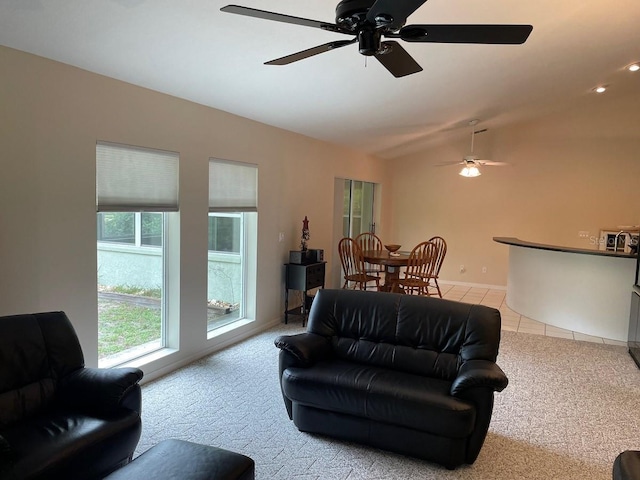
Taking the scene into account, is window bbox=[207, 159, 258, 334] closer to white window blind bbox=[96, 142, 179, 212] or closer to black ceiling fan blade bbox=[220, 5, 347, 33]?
white window blind bbox=[96, 142, 179, 212]

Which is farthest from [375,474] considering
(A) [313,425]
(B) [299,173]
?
(B) [299,173]

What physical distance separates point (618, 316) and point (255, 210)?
4.57 meters

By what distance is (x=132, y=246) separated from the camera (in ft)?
12.1

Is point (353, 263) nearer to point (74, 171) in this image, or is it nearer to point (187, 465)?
point (74, 171)

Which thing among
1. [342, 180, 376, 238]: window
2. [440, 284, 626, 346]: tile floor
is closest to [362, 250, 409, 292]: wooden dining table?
[342, 180, 376, 238]: window

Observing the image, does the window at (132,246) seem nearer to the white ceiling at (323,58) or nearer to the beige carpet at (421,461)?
the beige carpet at (421,461)

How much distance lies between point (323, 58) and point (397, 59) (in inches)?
54.3

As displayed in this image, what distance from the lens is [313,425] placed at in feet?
9.40

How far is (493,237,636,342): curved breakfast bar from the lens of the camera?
5.27m

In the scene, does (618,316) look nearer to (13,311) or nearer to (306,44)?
(306,44)

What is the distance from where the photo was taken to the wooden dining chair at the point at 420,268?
5867mm

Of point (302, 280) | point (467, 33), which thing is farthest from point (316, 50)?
point (302, 280)

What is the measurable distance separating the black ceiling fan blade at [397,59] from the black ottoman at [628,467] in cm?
216

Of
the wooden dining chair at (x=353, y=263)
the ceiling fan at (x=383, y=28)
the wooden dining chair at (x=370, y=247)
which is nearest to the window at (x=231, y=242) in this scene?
the wooden dining chair at (x=353, y=263)
